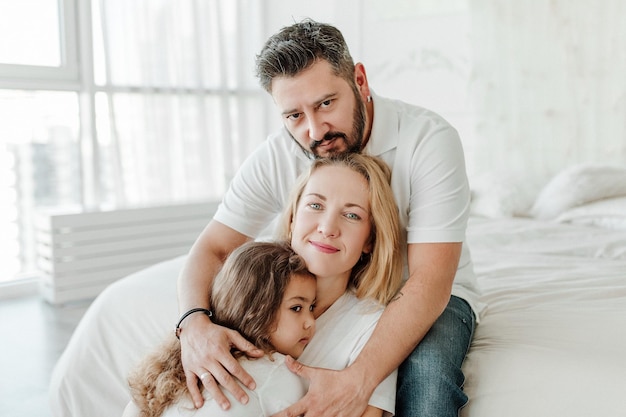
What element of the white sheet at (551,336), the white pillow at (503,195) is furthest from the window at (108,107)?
the white sheet at (551,336)

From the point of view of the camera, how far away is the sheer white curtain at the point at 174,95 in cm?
392

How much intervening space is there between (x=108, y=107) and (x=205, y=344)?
294 centimetres

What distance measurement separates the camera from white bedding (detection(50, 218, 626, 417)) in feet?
4.04

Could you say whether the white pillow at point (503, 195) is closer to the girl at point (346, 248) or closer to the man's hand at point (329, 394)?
the girl at point (346, 248)

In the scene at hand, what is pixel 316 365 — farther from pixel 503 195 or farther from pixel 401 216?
pixel 503 195

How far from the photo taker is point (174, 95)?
417cm

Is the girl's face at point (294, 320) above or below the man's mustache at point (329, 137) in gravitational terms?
below

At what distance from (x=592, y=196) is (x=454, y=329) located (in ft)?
5.89

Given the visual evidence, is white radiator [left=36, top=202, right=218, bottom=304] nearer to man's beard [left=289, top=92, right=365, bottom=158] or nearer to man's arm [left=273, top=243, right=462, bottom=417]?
man's beard [left=289, top=92, right=365, bottom=158]

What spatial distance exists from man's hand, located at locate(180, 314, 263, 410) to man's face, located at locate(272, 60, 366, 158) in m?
0.51

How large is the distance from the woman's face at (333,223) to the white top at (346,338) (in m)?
0.08

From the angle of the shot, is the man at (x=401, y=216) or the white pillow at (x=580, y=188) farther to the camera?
the white pillow at (x=580, y=188)

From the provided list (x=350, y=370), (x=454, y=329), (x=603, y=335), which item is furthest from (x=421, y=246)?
(x=603, y=335)

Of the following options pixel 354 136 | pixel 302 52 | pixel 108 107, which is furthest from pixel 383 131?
pixel 108 107
